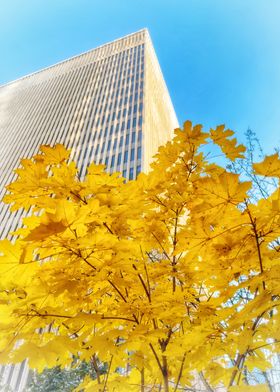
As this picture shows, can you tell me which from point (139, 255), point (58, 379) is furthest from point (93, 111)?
point (139, 255)

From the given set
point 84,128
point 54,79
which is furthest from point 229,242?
point 54,79

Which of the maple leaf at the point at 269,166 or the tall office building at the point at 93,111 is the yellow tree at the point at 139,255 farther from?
the tall office building at the point at 93,111

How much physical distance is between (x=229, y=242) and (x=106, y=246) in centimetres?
48

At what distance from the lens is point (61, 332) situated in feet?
4.44

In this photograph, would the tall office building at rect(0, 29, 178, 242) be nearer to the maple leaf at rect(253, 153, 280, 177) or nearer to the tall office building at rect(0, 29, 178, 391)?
the tall office building at rect(0, 29, 178, 391)

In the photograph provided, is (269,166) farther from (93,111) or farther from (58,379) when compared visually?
(93,111)

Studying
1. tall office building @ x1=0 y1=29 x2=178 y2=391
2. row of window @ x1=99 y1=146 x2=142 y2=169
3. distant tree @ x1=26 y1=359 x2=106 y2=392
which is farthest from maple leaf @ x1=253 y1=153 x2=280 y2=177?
row of window @ x1=99 y1=146 x2=142 y2=169

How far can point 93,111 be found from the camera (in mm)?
35438

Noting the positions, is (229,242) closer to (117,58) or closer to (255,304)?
(255,304)

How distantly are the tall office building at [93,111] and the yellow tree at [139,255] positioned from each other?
951 inches

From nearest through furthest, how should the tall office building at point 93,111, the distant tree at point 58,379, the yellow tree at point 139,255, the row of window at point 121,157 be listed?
the yellow tree at point 139,255, the distant tree at point 58,379, the row of window at point 121,157, the tall office building at point 93,111

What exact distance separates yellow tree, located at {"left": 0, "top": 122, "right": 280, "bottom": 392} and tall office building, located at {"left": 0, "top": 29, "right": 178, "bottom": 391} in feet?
79.2

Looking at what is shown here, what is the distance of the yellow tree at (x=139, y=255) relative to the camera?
32.2 inches

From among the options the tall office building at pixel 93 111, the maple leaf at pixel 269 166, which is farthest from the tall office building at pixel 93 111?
the maple leaf at pixel 269 166
